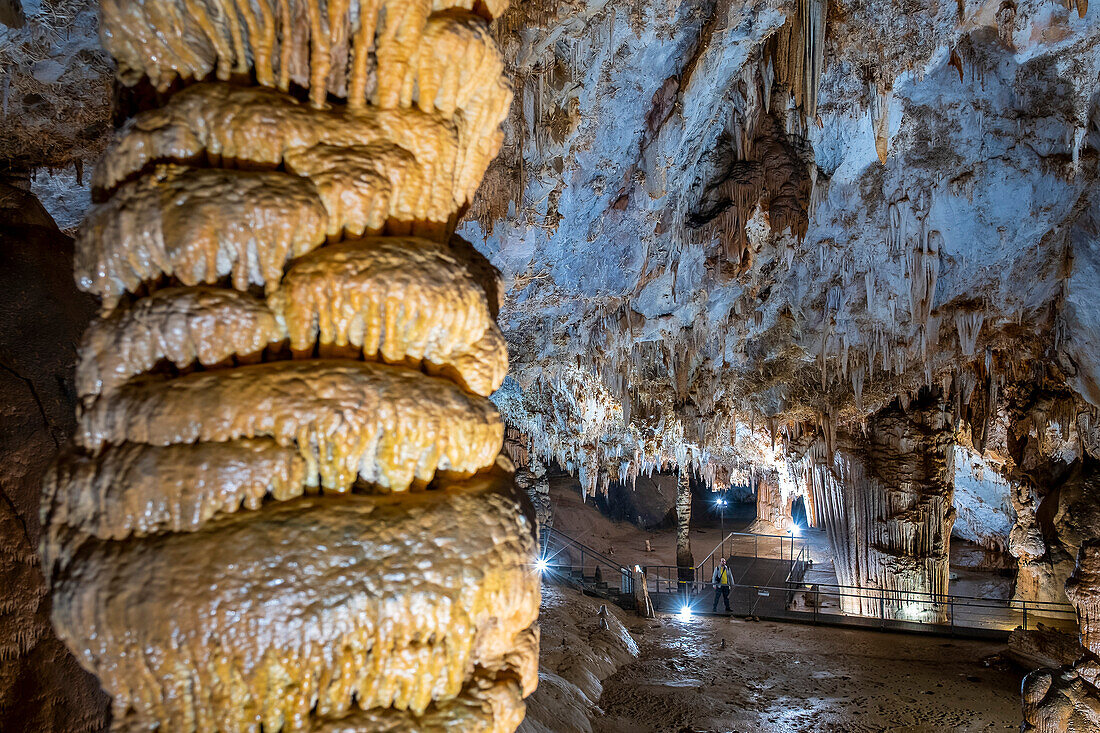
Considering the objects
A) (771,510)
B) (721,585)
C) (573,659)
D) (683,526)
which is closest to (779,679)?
(573,659)

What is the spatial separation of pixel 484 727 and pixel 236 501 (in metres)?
0.96

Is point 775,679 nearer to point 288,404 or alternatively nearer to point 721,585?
point 721,585

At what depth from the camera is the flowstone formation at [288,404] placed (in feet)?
5.39

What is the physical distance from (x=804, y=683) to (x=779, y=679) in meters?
0.32

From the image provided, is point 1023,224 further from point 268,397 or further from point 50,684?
point 50,684

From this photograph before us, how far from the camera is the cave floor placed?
7293 millimetres

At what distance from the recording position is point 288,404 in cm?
181

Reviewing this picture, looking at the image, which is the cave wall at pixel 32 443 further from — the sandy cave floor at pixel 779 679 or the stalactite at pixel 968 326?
the stalactite at pixel 968 326

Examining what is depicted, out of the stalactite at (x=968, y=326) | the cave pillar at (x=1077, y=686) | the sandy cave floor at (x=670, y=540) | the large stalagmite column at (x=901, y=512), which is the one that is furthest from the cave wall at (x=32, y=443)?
the sandy cave floor at (x=670, y=540)

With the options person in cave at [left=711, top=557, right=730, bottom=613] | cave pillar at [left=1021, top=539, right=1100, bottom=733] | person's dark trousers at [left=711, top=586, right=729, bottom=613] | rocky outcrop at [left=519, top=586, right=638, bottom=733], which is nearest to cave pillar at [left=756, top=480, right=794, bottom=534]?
person in cave at [left=711, top=557, right=730, bottom=613]

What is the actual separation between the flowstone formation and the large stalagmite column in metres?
11.4

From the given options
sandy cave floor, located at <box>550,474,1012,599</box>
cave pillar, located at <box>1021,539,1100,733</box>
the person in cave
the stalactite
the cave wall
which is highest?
the stalactite

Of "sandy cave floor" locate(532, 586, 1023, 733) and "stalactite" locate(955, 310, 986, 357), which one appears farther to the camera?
"stalactite" locate(955, 310, 986, 357)

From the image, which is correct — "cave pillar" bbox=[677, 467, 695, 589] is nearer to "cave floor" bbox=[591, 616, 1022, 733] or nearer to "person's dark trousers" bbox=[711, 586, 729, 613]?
"person's dark trousers" bbox=[711, 586, 729, 613]
